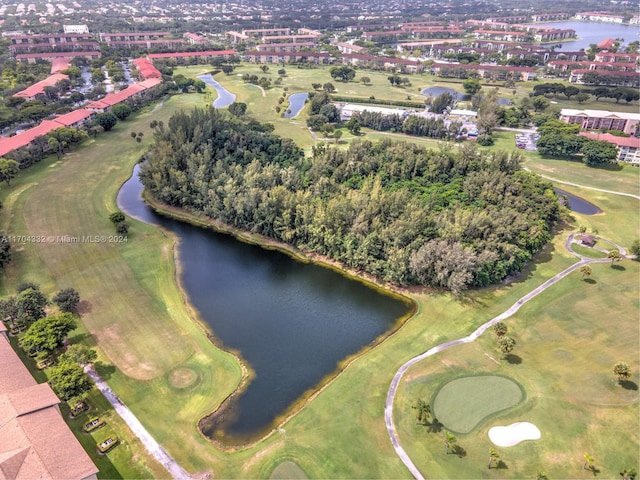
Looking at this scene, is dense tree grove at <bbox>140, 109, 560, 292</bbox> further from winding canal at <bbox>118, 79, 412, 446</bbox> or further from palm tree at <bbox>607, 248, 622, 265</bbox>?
palm tree at <bbox>607, 248, 622, 265</bbox>

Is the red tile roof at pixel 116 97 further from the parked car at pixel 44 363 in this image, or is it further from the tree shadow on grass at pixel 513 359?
the tree shadow on grass at pixel 513 359

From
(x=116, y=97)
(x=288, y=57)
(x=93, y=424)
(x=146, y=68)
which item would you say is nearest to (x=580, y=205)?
(x=93, y=424)

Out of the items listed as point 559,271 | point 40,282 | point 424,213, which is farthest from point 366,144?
point 40,282

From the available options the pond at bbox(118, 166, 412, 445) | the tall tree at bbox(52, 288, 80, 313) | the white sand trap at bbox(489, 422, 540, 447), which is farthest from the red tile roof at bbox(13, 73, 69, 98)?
the white sand trap at bbox(489, 422, 540, 447)

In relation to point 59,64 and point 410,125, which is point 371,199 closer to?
point 410,125

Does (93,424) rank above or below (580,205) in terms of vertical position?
below
